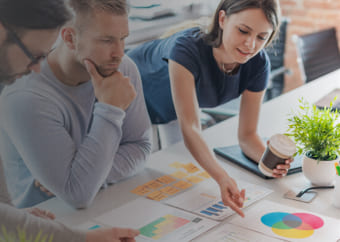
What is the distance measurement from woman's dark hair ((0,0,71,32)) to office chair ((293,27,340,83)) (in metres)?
2.28

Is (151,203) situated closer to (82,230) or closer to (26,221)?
(82,230)

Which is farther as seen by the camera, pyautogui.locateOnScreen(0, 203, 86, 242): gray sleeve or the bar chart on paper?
the bar chart on paper

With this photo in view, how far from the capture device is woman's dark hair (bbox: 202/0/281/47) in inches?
55.4

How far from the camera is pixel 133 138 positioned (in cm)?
139

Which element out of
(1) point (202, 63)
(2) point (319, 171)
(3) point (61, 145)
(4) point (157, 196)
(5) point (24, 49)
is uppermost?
(5) point (24, 49)

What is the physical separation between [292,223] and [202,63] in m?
0.63

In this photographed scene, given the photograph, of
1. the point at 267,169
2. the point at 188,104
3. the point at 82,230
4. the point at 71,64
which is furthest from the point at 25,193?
the point at 267,169

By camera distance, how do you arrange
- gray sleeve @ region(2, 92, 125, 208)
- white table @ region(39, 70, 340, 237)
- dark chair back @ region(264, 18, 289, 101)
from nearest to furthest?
gray sleeve @ region(2, 92, 125, 208)
white table @ region(39, 70, 340, 237)
dark chair back @ region(264, 18, 289, 101)

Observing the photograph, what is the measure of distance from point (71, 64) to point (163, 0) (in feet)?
1.28

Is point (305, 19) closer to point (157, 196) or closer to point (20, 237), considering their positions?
point (157, 196)

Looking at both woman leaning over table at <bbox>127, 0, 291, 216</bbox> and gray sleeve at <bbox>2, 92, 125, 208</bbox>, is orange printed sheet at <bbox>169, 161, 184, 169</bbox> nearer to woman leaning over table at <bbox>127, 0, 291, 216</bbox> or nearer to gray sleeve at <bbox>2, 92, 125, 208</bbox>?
woman leaning over table at <bbox>127, 0, 291, 216</bbox>

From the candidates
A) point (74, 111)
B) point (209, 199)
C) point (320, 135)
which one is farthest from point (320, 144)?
point (74, 111)

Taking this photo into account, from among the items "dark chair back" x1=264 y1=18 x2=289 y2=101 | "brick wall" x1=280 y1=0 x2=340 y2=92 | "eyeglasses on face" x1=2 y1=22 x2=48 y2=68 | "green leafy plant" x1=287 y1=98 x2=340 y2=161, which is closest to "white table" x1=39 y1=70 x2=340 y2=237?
"green leafy plant" x1=287 y1=98 x2=340 y2=161

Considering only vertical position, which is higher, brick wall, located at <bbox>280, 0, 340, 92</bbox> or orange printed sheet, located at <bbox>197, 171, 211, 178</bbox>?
brick wall, located at <bbox>280, 0, 340, 92</bbox>
